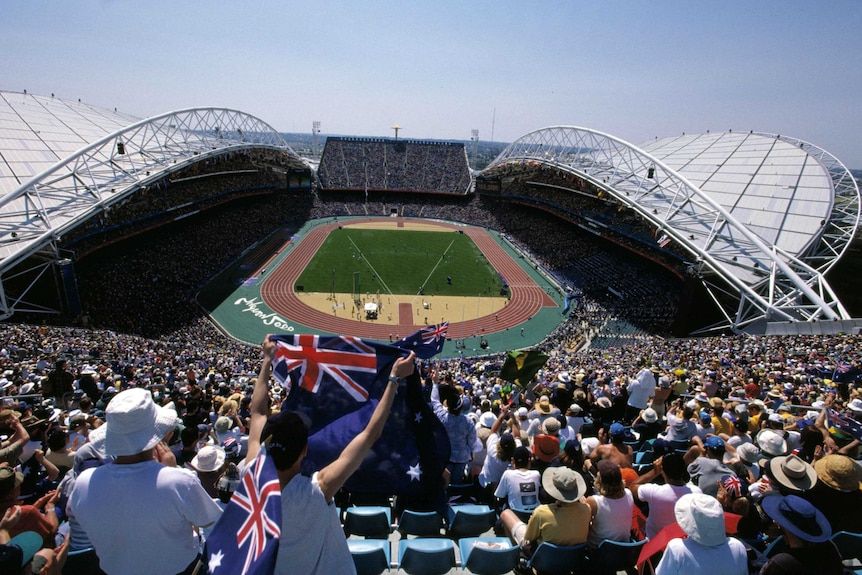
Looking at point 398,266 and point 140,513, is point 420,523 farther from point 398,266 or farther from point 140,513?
point 398,266

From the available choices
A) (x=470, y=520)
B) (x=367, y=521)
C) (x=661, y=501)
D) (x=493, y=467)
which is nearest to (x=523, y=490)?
(x=470, y=520)

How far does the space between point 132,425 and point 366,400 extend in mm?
2627

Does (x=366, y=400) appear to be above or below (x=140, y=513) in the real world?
below

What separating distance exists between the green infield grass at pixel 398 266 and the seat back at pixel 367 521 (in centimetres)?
3392

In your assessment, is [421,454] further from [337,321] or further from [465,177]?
[465,177]

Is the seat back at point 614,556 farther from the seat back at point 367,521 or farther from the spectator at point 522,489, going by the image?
the seat back at point 367,521

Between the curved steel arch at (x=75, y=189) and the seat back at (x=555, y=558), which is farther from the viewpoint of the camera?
the curved steel arch at (x=75, y=189)

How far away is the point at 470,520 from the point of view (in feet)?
19.1

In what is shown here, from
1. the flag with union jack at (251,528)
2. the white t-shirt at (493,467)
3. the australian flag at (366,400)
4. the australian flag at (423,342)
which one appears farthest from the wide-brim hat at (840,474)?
the flag with union jack at (251,528)

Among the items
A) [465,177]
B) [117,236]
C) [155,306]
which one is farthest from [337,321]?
[465,177]

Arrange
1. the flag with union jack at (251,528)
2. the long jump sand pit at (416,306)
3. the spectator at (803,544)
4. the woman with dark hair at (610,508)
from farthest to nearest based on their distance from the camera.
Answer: the long jump sand pit at (416,306)
the woman with dark hair at (610,508)
the spectator at (803,544)
the flag with union jack at (251,528)

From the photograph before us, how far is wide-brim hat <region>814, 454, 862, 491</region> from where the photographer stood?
4.80 m

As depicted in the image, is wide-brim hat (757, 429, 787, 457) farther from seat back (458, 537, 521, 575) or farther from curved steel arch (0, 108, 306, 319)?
curved steel arch (0, 108, 306, 319)

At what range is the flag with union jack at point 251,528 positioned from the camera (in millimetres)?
2561
